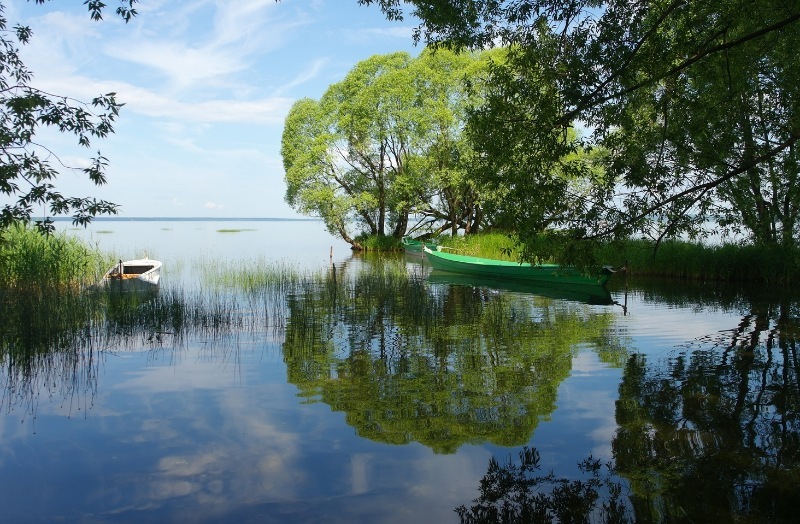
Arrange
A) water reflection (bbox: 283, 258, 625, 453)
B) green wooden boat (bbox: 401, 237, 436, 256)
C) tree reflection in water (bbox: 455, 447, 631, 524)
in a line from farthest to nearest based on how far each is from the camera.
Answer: green wooden boat (bbox: 401, 237, 436, 256), water reflection (bbox: 283, 258, 625, 453), tree reflection in water (bbox: 455, 447, 631, 524)

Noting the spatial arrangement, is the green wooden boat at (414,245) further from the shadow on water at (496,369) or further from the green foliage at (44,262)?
the green foliage at (44,262)

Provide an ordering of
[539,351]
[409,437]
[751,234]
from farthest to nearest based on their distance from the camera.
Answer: [751,234] → [539,351] → [409,437]

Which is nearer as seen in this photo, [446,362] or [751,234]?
[446,362]

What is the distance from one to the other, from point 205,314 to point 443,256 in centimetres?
1615

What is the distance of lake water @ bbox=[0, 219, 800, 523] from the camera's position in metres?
5.04

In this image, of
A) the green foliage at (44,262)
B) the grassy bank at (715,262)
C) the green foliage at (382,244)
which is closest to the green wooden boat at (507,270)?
the grassy bank at (715,262)

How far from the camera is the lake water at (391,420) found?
16.5 feet

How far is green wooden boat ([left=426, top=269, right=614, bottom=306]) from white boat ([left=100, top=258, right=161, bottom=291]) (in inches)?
370

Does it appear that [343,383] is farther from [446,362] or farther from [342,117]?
[342,117]

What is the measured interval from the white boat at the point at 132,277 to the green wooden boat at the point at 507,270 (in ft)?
35.6

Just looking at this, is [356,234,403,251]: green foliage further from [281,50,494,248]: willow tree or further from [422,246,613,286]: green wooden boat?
[422,246,613,286]: green wooden boat

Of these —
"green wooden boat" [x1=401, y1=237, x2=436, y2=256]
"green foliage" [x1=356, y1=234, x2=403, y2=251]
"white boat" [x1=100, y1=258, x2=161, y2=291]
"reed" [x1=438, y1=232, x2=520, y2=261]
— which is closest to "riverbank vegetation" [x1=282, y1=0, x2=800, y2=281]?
"white boat" [x1=100, y1=258, x2=161, y2=291]

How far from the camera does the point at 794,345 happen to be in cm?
1042

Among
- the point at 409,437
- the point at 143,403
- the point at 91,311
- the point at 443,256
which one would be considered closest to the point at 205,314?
the point at 91,311
